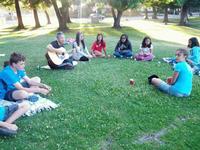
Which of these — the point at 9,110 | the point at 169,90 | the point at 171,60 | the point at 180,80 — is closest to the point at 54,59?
the point at 169,90

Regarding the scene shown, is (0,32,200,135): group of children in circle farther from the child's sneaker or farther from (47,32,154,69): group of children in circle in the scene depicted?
(47,32,154,69): group of children in circle

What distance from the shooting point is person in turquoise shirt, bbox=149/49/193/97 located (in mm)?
9781

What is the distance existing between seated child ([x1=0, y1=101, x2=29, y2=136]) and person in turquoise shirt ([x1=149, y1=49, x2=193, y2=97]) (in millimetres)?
4362

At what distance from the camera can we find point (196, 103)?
983 centimetres

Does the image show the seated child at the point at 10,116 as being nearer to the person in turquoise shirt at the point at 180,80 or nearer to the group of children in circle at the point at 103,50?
the person in turquoise shirt at the point at 180,80

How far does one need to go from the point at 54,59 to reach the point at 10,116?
563 cm

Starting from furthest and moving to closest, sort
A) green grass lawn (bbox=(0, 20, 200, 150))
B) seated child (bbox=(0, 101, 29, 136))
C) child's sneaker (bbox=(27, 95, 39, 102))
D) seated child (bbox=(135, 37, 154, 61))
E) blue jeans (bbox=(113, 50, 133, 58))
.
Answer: blue jeans (bbox=(113, 50, 133, 58)), seated child (bbox=(135, 37, 154, 61)), child's sneaker (bbox=(27, 95, 39, 102)), green grass lawn (bbox=(0, 20, 200, 150)), seated child (bbox=(0, 101, 29, 136))

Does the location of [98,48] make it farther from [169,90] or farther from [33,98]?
[33,98]

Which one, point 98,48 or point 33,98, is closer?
point 33,98

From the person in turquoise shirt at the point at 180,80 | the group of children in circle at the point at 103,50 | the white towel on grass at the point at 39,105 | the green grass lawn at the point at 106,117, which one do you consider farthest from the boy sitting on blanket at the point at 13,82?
the group of children in circle at the point at 103,50

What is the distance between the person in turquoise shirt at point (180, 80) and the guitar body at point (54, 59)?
449cm

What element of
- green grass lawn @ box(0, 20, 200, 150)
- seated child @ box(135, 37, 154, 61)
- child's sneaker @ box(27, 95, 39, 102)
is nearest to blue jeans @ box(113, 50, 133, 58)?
seated child @ box(135, 37, 154, 61)

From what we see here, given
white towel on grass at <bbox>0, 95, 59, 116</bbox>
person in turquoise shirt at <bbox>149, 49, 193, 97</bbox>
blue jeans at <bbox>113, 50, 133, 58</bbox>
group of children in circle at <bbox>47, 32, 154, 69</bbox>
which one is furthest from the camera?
blue jeans at <bbox>113, 50, 133, 58</bbox>

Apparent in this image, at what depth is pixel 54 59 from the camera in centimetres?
1300
